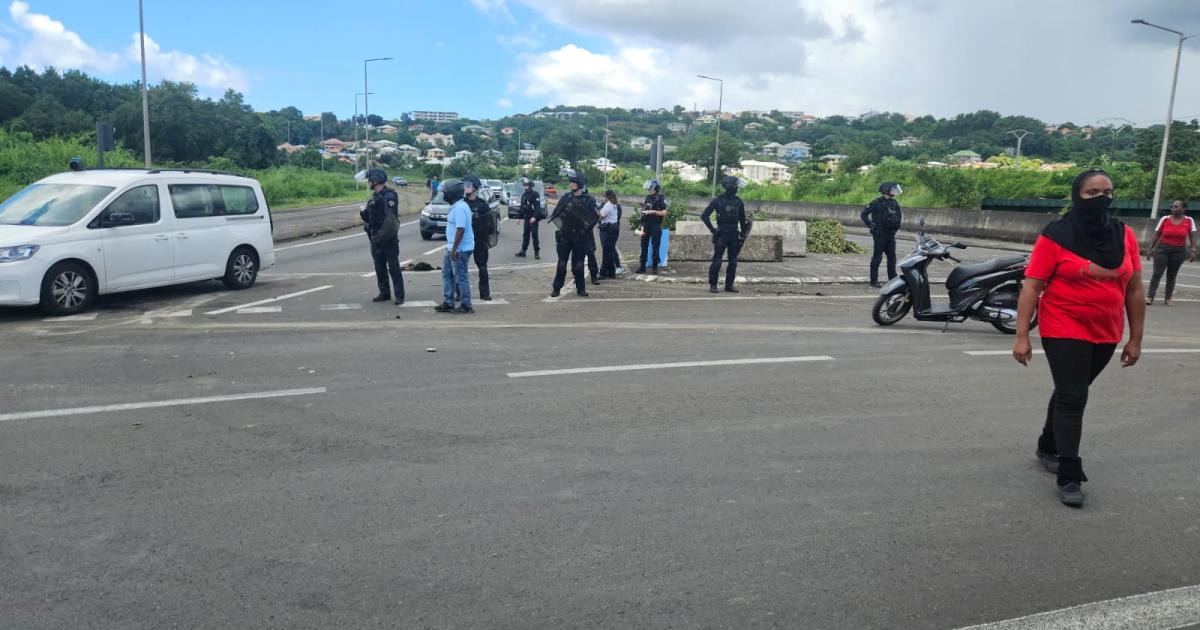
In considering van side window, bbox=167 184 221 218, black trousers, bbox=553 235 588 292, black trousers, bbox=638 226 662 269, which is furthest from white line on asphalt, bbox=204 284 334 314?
black trousers, bbox=638 226 662 269

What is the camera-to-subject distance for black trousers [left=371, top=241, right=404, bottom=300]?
12.1 m

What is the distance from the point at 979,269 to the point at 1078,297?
6.09 metres

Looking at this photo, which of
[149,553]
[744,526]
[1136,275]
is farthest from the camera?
[1136,275]

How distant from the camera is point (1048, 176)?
42156 millimetres

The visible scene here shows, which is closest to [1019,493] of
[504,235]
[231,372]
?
[231,372]

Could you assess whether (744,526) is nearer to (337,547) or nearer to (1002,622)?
(1002,622)

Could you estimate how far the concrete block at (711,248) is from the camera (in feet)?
61.5

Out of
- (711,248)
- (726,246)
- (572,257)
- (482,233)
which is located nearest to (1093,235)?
(482,233)

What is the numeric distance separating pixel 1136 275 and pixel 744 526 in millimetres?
2648

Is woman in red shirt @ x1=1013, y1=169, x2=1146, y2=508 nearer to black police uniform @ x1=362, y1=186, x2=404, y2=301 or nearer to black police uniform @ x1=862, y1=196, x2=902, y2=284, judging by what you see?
black police uniform @ x1=362, y1=186, x2=404, y2=301

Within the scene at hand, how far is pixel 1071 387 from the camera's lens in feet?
16.0

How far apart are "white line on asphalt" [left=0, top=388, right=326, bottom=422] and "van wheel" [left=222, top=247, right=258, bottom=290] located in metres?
7.11

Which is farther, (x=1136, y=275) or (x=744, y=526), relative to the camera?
(x=1136, y=275)

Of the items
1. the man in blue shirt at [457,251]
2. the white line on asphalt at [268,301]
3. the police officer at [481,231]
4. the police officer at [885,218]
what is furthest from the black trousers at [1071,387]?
the white line on asphalt at [268,301]
